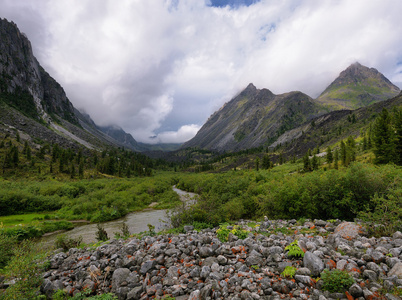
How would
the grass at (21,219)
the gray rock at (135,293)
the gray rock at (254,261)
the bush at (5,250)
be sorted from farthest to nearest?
the grass at (21,219) → the bush at (5,250) → the gray rock at (254,261) → the gray rock at (135,293)

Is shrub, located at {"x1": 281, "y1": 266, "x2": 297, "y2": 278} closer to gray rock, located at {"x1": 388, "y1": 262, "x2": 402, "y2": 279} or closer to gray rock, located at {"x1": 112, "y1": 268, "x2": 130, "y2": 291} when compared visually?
gray rock, located at {"x1": 388, "y1": 262, "x2": 402, "y2": 279}

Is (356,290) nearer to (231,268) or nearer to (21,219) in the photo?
(231,268)

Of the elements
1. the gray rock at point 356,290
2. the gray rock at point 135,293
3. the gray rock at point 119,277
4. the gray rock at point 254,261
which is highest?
the gray rock at point 356,290

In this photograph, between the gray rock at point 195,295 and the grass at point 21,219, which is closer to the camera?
the gray rock at point 195,295

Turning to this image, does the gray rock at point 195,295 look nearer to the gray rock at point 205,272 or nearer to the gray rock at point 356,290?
the gray rock at point 205,272

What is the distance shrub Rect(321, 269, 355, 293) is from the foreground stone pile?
19 centimetres

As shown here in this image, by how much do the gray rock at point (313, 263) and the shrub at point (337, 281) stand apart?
558 millimetres

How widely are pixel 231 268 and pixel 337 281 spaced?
11.5 feet

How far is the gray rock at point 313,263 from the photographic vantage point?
6.29 m

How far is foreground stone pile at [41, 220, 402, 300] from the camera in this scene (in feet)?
19.1

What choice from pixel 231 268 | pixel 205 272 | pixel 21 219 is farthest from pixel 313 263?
pixel 21 219

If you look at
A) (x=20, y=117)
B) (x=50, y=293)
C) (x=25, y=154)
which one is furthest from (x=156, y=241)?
(x=20, y=117)

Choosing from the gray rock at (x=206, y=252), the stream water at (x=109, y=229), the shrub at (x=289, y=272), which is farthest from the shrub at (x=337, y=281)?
the stream water at (x=109, y=229)

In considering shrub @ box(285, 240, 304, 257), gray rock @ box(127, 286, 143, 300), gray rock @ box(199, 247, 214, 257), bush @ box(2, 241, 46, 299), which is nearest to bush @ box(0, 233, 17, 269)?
bush @ box(2, 241, 46, 299)
